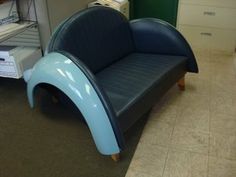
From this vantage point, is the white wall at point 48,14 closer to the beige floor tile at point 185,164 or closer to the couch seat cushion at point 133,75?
the couch seat cushion at point 133,75

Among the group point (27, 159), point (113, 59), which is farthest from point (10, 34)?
point (27, 159)

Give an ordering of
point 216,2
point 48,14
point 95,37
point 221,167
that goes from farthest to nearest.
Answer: point 216,2, point 48,14, point 95,37, point 221,167

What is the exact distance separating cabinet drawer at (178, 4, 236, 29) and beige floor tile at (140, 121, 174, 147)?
1667 mm

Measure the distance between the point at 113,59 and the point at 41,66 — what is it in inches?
26.2

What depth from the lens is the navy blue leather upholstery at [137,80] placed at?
1.60 metres

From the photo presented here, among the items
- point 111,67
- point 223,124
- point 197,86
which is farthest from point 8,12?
point 223,124

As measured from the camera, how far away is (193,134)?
73.8 inches

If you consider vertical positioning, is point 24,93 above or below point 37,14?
below

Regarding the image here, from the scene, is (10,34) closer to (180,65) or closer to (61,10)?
(61,10)

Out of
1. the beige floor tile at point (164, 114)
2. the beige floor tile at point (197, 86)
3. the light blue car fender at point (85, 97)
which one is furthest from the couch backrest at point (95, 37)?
the beige floor tile at point (197, 86)

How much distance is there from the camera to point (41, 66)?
5.38 ft

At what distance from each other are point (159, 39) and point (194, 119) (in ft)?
2.32

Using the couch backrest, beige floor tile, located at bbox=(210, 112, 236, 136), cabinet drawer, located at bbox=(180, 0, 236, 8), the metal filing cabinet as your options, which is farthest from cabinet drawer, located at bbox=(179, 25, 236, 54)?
beige floor tile, located at bbox=(210, 112, 236, 136)

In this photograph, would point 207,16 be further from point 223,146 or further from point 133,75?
point 223,146
